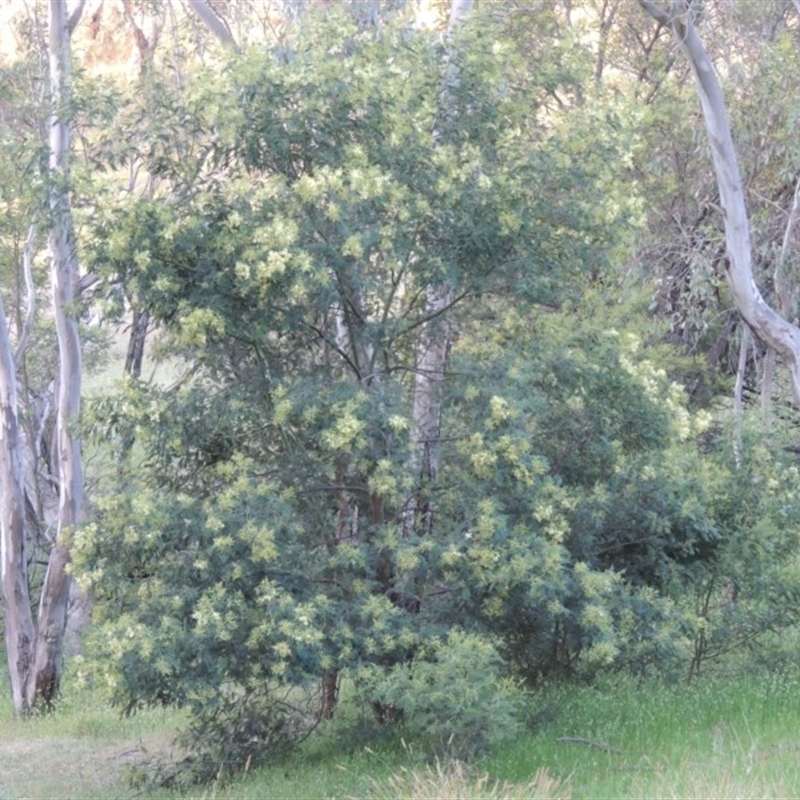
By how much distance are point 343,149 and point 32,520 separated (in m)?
12.6

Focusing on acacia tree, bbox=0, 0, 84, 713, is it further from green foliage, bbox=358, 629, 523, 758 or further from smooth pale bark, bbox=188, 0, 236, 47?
green foliage, bbox=358, 629, 523, 758

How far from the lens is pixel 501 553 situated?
8.97m

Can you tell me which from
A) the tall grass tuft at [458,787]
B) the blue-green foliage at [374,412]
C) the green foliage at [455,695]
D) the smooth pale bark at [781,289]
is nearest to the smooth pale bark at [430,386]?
the blue-green foliage at [374,412]

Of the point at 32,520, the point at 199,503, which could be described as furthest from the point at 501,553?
the point at 32,520

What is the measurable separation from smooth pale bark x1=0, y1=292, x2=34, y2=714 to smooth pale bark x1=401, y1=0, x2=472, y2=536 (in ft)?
24.7

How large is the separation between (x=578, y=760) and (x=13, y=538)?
9538mm

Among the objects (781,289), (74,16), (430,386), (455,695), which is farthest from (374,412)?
(74,16)

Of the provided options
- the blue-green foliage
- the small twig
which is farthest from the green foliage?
the small twig

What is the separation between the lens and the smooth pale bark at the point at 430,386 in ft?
32.2

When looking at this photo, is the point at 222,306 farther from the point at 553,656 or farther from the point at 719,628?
the point at 719,628

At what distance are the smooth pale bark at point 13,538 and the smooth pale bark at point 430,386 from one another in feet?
24.7

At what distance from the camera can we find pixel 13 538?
16.7m

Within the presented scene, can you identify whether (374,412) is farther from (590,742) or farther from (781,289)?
(781,289)

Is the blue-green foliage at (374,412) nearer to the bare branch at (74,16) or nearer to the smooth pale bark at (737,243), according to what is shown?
→ the smooth pale bark at (737,243)
